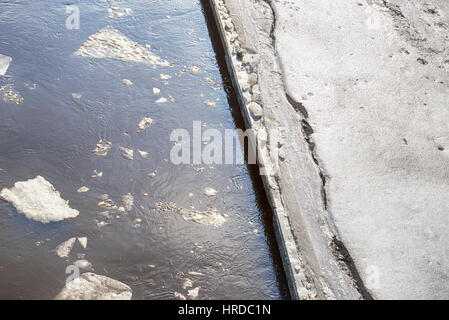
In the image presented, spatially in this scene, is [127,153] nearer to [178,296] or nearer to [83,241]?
[83,241]

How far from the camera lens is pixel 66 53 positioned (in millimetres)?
3945

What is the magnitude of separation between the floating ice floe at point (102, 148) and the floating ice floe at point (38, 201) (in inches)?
15.8

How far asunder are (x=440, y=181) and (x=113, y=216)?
7.33 ft

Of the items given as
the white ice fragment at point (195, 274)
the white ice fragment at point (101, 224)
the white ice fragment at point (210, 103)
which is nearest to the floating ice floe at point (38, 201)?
the white ice fragment at point (101, 224)

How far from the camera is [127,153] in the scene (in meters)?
3.27

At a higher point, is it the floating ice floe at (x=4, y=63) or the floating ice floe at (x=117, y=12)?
the floating ice floe at (x=117, y=12)

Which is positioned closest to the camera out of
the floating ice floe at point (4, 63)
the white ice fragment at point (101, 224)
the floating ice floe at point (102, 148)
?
the white ice fragment at point (101, 224)

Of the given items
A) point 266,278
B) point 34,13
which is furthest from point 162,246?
point 34,13

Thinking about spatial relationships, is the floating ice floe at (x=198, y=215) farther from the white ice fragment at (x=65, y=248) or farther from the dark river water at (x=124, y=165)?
the white ice fragment at (x=65, y=248)

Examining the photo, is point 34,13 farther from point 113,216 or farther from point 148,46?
point 113,216

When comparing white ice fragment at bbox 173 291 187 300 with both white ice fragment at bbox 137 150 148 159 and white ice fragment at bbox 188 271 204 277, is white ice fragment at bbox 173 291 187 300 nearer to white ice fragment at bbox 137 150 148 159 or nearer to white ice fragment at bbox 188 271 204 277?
white ice fragment at bbox 188 271 204 277

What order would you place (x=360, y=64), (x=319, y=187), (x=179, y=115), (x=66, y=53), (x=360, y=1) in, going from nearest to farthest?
1. (x=319, y=187)
2. (x=179, y=115)
3. (x=66, y=53)
4. (x=360, y=64)
5. (x=360, y=1)

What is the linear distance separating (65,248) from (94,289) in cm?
32

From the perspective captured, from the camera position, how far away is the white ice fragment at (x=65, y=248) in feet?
8.74
